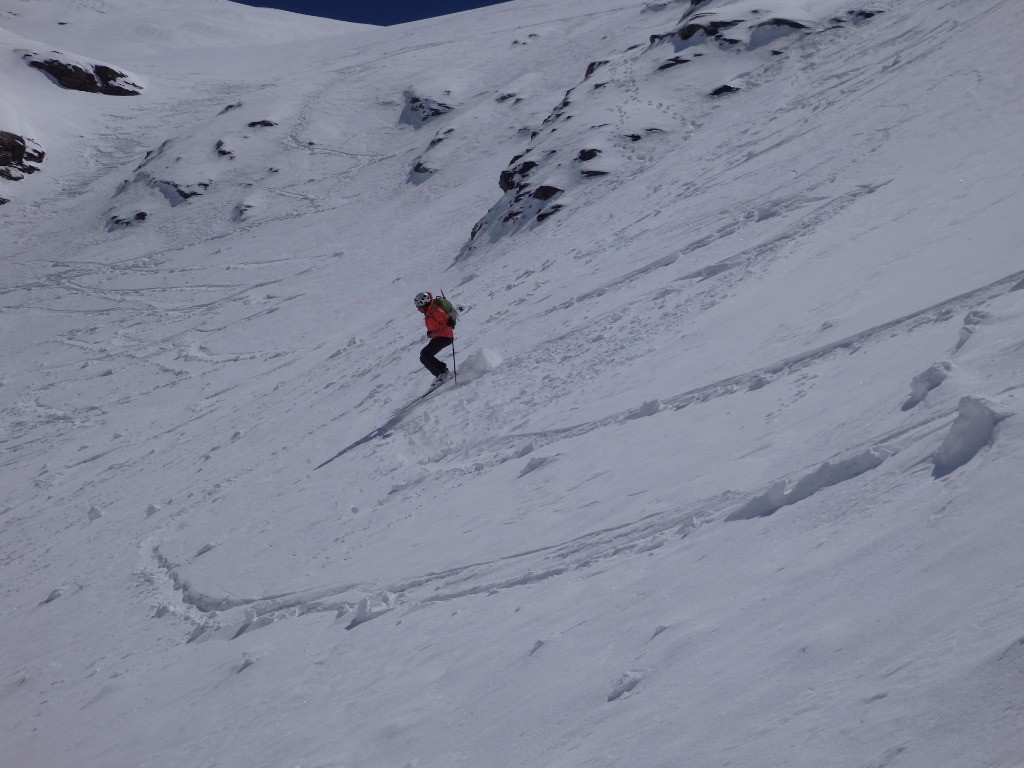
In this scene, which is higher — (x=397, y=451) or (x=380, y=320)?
(x=380, y=320)

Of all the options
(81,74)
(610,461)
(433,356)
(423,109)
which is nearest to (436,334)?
(433,356)

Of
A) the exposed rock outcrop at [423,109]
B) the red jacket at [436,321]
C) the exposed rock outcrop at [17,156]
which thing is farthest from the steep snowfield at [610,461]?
the exposed rock outcrop at [17,156]

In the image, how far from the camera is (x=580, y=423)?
28.9ft

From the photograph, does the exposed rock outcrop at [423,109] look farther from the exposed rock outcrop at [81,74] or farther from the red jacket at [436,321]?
the red jacket at [436,321]

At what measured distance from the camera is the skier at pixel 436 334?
12.5 m

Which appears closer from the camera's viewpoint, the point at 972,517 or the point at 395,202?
the point at 972,517

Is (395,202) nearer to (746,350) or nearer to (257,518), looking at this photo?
(257,518)

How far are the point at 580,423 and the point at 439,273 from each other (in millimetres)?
14966

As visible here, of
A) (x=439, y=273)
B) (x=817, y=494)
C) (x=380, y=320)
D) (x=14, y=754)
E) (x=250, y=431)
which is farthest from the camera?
(x=439, y=273)

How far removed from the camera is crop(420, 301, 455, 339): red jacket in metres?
12.5

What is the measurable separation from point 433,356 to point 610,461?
571 centimetres

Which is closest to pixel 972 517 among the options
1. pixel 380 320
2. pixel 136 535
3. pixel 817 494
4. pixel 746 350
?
pixel 817 494

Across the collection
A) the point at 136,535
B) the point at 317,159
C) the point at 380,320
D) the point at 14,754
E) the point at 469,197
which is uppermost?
the point at 317,159

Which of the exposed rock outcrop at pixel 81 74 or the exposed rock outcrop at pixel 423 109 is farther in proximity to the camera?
the exposed rock outcrop at pixel 81 74
